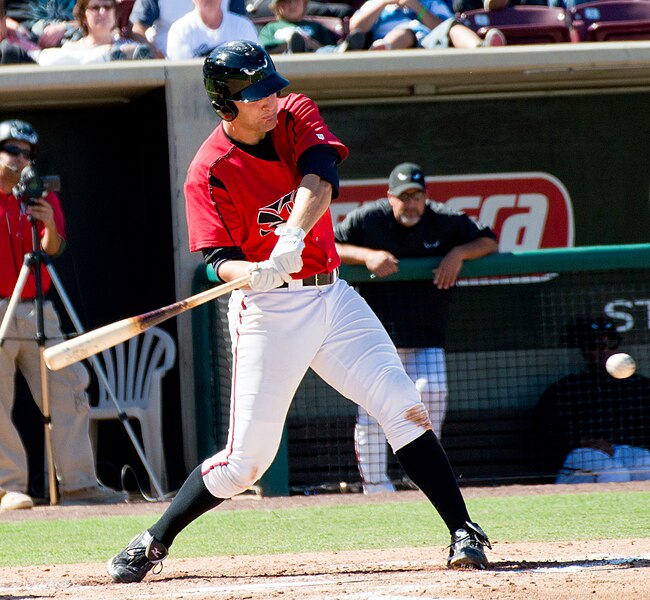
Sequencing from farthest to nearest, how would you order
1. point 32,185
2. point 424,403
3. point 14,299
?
point 424,403 → point 14,299 → point 32,185

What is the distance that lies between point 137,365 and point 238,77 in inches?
151

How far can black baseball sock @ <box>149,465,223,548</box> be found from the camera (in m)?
3.82

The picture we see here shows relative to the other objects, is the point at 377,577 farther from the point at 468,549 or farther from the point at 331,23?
the point at 331,23

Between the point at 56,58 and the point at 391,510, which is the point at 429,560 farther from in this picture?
the point at 56,58

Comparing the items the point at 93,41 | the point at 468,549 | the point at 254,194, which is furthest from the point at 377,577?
the point at 93,41

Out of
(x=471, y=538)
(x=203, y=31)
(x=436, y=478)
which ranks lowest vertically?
(x=471, y=538)

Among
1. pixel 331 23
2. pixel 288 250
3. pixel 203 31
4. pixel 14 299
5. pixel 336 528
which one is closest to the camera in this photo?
pixel 288 250

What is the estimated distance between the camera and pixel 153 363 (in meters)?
7.20

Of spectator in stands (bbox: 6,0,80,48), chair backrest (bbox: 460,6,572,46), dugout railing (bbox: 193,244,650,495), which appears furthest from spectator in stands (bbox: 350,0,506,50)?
spectator in stands (bbox: 6,0,80,48)

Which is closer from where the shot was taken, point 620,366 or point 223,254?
point 223,254

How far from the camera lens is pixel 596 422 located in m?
6.75

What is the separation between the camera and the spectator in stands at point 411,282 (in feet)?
21.1

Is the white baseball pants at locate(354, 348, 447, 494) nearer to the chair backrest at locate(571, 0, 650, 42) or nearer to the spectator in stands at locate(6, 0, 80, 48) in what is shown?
the chair backrest at locate(571, 0, 650, 42)

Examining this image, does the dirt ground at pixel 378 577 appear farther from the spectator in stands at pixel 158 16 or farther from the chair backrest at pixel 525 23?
the chair backrest at pixel 525 23
